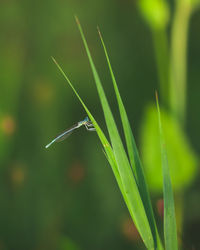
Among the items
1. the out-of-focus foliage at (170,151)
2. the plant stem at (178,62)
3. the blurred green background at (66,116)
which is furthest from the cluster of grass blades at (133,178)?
the blurred green background at (66,116)

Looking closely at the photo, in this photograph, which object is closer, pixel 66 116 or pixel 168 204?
pixel 168 204

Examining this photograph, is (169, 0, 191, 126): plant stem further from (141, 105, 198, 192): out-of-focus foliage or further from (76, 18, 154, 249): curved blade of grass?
(76, 18, 154, 249): curved blade of grass

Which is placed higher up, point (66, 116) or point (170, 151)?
point (66, 116)

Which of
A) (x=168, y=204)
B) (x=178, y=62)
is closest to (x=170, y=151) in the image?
(x=178, y=62)

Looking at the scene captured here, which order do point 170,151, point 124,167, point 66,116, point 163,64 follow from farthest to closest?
point 66,116 < point 163,64 < point 170,151 < point 124,167

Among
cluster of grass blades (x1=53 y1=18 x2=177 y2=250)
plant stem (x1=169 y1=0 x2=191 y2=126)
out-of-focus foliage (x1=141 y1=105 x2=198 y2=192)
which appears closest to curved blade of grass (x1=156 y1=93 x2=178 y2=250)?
cluster of grass blades (x1=53 y1=18 x2=177 y2=250)

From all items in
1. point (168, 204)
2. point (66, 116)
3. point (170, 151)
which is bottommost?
point (168, 204)

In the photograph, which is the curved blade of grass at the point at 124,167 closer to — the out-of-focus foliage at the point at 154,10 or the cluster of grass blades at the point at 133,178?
the cluster of grass blades at the point at 133,178

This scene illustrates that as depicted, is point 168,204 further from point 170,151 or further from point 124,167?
point 170,151
